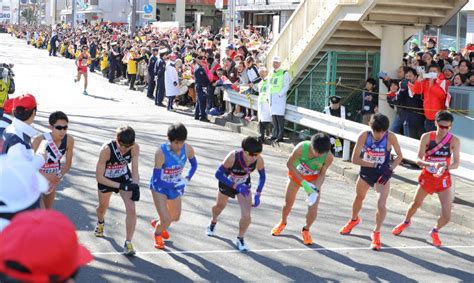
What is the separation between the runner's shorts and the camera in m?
8.75

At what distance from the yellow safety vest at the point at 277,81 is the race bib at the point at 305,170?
7691mm

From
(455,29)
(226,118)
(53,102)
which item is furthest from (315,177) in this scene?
(455,29)

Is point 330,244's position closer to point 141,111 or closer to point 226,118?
point 226,118

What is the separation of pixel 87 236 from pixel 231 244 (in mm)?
1652

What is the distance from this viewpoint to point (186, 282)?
7.12m

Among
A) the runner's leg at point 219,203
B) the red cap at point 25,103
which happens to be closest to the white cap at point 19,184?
the red cap at point 25,103

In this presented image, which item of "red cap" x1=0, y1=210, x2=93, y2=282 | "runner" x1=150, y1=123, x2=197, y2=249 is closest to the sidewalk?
"runner" x1=150, y1=123, x2=197, y2=249

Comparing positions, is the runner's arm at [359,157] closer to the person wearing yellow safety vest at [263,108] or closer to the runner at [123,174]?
the runner at [123,174]

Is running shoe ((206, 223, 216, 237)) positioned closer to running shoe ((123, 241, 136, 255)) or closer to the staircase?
running shoe ((123, 241, 136, 255))

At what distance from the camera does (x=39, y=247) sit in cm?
240

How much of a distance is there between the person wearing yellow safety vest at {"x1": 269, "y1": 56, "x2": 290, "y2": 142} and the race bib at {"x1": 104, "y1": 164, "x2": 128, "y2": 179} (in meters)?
8.66

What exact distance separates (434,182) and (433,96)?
193 inches

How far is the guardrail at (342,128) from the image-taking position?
34.5 feet

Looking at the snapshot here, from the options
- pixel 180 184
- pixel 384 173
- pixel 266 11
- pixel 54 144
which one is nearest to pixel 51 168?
pixel 54 144
